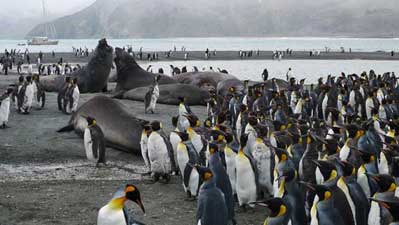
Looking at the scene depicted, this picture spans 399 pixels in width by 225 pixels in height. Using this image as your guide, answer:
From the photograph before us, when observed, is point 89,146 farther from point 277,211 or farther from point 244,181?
point 277,211

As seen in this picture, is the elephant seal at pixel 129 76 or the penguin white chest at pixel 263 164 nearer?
the penguin white chest at pixel 263 164

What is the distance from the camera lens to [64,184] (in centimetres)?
821

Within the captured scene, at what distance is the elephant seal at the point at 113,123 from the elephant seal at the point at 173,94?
5.37 meters

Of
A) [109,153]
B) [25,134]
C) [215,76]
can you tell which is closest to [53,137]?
[25,134]

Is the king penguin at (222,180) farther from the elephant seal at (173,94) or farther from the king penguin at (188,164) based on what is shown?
the elephant seal at (173,94)

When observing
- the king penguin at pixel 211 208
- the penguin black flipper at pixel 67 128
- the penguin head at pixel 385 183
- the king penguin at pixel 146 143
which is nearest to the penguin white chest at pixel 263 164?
the king penguin at pixel 146 143

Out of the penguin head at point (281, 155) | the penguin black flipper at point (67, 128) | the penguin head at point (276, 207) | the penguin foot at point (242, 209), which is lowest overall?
the penguin foot at point (242, 209)

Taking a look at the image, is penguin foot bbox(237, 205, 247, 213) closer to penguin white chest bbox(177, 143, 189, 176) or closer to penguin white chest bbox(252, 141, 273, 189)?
penguin white chest bbox(252, 141, 273, 189)

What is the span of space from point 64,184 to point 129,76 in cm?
1149

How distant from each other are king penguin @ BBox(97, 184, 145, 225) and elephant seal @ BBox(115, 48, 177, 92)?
1403cm

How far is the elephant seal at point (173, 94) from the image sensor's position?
17.2 m

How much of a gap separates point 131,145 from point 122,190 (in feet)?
17.2

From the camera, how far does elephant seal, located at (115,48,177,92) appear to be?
19156 mm

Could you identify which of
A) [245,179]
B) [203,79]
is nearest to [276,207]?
[245,179]
